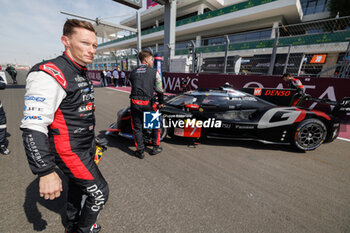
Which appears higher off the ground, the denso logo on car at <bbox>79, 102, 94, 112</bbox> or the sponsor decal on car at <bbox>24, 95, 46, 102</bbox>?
the sponsor decal on car at <bbox>24, 95, 46, 102</bbox>

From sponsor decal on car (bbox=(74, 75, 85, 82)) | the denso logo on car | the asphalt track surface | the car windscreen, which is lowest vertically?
the asphalt track surface

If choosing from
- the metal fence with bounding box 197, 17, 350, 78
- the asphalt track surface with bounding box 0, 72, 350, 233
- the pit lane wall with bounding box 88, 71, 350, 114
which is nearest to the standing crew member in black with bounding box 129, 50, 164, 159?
the asphalt track surface with bounding box 0, 72, 350, 233

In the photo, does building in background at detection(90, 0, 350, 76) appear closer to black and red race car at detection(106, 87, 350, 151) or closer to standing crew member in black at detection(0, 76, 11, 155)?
black and red race car at detection(106, 87, 350, 151)

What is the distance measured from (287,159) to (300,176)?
0.48 metres

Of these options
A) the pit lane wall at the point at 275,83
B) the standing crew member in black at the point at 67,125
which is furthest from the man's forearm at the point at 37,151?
the pit lane wall at the point at 275,83

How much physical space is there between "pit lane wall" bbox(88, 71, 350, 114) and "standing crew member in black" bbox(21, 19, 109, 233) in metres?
6.60

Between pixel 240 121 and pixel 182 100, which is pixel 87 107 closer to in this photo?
pixel 182 100

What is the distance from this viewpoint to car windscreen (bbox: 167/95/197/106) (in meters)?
3.19

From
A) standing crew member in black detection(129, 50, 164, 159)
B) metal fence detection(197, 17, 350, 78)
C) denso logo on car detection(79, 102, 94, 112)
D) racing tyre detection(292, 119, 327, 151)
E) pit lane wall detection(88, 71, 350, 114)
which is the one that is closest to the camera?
denso logo on car detection(79, 102, 94, 112)

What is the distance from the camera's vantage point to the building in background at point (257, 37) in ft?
22.8

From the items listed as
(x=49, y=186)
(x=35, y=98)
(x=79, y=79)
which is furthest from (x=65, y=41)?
(x=49, y=186)

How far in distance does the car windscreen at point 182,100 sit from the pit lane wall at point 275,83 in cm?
439

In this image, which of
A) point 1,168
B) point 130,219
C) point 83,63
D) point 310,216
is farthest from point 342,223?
point 1,168

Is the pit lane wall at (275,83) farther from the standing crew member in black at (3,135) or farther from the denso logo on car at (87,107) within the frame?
the standing crew member in black at (3,135)
